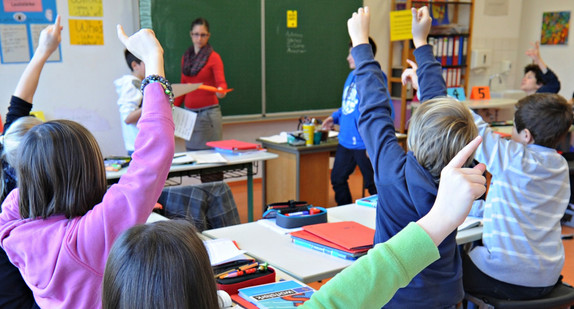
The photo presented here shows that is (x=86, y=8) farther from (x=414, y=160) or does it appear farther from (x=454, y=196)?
(x=454, y=196)

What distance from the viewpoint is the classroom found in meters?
4.73

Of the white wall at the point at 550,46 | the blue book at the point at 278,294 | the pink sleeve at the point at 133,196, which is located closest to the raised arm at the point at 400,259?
the pink sleeve at the point at 133,196

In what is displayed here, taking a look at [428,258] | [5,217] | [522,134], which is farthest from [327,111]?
[428,258]

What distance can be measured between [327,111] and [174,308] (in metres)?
5.69

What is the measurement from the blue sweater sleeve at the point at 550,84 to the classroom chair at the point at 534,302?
3764 mm

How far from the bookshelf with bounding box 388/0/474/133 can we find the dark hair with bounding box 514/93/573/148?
13.9 ft

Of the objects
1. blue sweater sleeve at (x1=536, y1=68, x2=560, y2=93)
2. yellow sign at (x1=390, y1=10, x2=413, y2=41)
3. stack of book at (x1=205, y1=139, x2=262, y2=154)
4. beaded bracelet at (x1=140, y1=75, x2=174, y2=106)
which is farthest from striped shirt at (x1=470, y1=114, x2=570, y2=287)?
yellow sign at (x1=390, y1=10, x2=413, y2=41)

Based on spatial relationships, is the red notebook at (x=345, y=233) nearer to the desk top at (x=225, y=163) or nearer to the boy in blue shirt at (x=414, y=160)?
the boy in blue shirt at (x=414, y=160)

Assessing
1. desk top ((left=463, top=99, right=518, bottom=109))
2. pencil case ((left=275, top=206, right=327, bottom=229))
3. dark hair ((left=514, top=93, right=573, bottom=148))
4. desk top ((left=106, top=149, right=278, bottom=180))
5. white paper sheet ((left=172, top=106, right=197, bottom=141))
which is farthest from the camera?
desk top ((left=463, top=99, right=518, bottom=109))

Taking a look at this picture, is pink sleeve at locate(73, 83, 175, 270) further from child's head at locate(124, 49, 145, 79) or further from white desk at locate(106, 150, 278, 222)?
child's head at locate(124, 49, 145, 79)

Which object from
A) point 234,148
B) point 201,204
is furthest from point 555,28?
point 201,204

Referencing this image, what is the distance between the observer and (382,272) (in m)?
0.82

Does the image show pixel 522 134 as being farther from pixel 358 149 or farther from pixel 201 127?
pixel 201 127

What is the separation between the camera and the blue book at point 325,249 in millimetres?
1910
